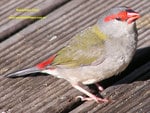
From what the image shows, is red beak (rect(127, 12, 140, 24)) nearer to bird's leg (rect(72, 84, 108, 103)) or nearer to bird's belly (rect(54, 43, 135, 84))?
bird's belly (rect(54, 43, 135, 84))

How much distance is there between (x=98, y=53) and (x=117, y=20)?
0.27m

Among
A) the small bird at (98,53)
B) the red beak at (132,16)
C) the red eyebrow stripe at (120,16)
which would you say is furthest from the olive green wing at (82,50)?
the red beak at (132,16)

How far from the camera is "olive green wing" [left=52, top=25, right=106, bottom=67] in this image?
362 centimetres

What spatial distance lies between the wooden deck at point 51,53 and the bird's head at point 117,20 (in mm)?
230

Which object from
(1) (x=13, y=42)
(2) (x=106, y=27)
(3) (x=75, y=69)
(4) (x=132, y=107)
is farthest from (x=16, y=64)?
(4) (x=132, y=107)

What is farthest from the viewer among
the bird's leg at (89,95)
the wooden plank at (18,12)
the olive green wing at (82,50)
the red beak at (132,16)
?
the wooden plank at (18,12)

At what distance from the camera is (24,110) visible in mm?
3371

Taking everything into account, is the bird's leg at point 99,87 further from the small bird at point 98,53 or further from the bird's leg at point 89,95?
the bird's leg at point 89,95

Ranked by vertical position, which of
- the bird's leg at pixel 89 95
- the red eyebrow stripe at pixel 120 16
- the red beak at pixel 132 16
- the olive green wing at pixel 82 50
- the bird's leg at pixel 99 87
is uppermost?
the red eyebrow stripe at pixel 120 16

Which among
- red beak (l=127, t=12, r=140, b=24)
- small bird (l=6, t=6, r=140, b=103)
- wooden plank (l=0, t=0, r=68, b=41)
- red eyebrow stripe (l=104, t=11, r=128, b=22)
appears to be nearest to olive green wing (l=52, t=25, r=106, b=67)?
small bird (l=6, t=6, r=140, b=103)

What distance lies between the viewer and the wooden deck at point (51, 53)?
3369 millimetres

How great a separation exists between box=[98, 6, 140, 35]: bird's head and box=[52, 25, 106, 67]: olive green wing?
0.21 ft

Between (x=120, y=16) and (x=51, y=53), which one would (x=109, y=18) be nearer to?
(x=120, y=16)

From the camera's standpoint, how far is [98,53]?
11.8ft
